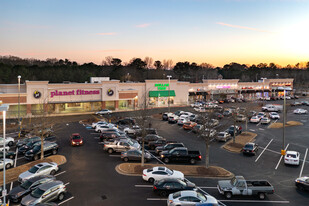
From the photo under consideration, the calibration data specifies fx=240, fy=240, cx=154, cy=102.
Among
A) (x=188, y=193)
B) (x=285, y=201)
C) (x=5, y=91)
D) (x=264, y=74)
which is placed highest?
(x=264, y=74)

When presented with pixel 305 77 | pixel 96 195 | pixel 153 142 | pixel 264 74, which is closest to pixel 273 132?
pixel 153 142

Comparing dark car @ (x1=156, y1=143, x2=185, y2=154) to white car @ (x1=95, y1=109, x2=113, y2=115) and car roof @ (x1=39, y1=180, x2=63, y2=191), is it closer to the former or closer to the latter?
car roof @ (x1=39, y1=180, x2=63, y2=191)

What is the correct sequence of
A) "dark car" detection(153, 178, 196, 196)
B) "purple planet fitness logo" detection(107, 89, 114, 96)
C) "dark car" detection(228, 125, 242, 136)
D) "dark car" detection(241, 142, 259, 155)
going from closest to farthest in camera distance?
"dark car" detection(153, 178, 196, 196), "dark car" detection(241, 142, 259, 155), "dark car" detection(228, 125, 242, 136), "purple planet fitness logo" detection(107, 89, 114, 96)

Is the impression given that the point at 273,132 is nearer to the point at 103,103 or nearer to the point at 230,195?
the point at 230,195

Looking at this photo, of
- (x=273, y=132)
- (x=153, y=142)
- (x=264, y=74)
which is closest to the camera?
(x=153, y=142)

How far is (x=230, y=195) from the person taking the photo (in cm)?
1741

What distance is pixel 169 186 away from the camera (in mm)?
17328

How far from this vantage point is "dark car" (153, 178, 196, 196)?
1725cm

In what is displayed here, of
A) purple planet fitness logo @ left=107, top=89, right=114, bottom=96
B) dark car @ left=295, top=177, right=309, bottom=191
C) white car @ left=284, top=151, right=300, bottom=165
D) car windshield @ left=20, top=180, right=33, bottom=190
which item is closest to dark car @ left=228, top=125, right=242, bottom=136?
white car @ left=284, top=151, right=300, bottom=165

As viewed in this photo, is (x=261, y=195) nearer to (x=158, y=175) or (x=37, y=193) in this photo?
(x=158, y=175)

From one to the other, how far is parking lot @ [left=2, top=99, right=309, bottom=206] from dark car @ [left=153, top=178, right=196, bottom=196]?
0.49 meters

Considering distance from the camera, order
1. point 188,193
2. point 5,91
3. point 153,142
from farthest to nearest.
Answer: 1. point 5,91
2. point 153,142
3. point 188,193

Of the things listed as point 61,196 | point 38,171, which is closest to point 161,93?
point 38,171

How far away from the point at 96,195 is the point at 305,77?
6168 inches
